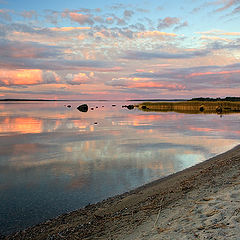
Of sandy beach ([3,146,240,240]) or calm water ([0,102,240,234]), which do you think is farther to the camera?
calm water ([0,102,240,234])

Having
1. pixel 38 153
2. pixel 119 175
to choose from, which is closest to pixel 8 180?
pixel 119 175

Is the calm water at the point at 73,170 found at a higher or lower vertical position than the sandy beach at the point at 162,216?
lower

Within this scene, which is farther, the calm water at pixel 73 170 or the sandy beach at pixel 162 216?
the calm water at pixel 73 170

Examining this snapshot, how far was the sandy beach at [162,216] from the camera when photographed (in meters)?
6.19

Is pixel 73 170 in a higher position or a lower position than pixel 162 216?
lower

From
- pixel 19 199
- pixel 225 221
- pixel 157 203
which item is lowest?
pixel 19 199

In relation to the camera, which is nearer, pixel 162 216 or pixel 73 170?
pixel 162 216

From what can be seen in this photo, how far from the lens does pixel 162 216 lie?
754 centimetres

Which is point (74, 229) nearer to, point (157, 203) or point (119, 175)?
point (157, 203)

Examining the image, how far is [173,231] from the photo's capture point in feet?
20.4

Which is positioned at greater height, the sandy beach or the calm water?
the sandy beach

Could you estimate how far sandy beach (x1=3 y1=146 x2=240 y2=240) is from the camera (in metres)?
6.19

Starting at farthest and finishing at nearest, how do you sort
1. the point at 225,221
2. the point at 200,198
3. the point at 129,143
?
1. the point at 129,143
2. the point at 200,198
3. the point at 225,221

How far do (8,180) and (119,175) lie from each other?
5905 millimetres
